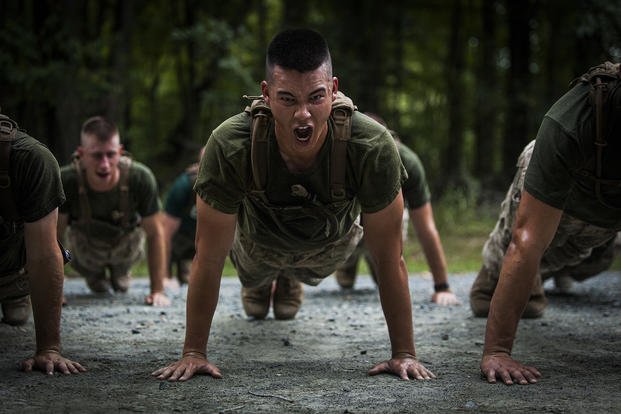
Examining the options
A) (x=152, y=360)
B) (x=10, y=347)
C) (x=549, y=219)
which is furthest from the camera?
(x=10, y=347)

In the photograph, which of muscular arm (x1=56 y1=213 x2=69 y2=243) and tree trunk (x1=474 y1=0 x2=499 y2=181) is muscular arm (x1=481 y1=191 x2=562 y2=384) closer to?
muscular arm (x1=56 y1=213 x2=69 y2=243)

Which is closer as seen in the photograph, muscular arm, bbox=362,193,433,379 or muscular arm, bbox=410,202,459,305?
muscular arm, bbox=362,193,433,379

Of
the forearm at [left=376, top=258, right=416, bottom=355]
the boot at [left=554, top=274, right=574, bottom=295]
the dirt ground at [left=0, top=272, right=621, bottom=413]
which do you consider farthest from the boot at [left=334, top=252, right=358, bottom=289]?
the forearm at [left=376, top=258, right=416, bottom=355]

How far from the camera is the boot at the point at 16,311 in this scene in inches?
235

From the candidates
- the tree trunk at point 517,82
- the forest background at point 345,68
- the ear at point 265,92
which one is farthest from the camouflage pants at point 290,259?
the tree trunk at point 517,82

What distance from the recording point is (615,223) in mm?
5355

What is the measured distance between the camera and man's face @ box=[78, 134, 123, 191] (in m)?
7.37

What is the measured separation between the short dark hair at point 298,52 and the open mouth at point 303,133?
0.31 metres

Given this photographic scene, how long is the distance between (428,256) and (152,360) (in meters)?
3.51

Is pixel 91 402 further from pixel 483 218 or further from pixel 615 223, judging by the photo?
pixel 483 218

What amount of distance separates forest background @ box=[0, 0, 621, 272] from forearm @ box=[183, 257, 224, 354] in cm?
815

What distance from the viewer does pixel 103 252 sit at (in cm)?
834

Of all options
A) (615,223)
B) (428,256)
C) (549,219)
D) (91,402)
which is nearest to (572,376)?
(549,219)

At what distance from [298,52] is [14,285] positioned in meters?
2.96
